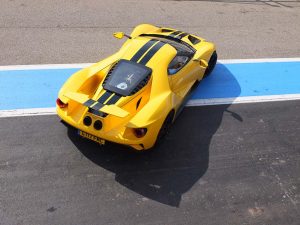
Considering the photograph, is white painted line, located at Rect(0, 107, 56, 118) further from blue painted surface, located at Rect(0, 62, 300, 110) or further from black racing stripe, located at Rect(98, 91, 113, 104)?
black racing stripe, located at Rect(98, 91, 113, 104)

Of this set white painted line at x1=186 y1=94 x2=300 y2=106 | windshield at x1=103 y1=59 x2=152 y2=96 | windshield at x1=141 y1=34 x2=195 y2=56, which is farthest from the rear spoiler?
white painted line at x1=186 y1=94 x2=300 y2=106

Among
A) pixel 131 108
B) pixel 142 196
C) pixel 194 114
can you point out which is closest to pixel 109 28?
pixel 194 114

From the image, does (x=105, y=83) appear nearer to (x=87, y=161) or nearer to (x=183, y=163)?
(x=87, y=161)

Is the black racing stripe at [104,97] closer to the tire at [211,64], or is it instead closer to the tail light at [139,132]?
the tail light at [139,132]

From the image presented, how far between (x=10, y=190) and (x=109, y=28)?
18.8ft

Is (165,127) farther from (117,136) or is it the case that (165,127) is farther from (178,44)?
(178,44)

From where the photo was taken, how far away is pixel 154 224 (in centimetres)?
479

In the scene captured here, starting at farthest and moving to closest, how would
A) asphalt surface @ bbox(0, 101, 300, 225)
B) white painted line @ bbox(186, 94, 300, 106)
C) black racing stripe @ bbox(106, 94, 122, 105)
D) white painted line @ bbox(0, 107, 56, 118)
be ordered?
white painted line @ bbox(186, 94, 300, 106) → white painted line @ bbox(0, 107, 56, 118) → black racing stripe @ bbox(106, 94, 122, 105) → asphalt surface @ bbox(0, 101, 300, 225)

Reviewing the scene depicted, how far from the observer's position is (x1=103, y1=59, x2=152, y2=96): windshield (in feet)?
18.4

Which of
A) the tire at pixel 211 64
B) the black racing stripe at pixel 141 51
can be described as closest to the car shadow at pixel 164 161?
the black racing stripe at pixel 141 51

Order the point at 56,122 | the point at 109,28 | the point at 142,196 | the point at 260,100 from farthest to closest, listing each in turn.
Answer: the point at 109,28 → the point at 260,100 → the point at 56,122 → the point at 142,196

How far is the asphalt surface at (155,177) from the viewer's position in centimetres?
487

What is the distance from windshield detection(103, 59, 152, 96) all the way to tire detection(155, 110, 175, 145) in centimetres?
64

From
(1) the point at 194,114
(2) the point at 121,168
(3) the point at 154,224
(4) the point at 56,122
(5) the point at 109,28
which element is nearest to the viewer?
(3) the point at 154,224
